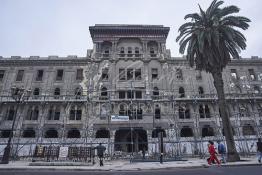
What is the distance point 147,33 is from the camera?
119ft

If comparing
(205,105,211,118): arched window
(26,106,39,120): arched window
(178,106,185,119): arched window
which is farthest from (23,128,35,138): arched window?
(205,105,211,118): arched window

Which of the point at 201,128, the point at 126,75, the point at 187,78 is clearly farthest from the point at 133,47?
the point at 201,128

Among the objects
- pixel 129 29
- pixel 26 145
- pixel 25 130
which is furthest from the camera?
pixel 129 29

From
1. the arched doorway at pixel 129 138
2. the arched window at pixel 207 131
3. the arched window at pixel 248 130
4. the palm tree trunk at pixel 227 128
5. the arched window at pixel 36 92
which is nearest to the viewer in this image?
the palm tree trunk at pixel 227 128

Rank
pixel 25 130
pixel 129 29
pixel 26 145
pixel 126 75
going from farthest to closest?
1. pixel 129 29
2. pixel 126 75
3. pixel 25 130
4. pixel 26 145

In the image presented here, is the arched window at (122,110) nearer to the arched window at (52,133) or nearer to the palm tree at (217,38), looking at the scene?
the arched window at (52,133)

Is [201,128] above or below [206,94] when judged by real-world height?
below

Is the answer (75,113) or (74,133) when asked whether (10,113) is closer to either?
(75,113)

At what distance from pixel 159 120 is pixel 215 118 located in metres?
8.14

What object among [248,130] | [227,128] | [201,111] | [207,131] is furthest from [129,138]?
[248,130]

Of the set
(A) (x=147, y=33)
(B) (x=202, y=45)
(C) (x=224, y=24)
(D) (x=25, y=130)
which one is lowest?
(D) (x=25, y=130)

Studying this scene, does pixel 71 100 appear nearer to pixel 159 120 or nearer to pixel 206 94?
pixel 159 120

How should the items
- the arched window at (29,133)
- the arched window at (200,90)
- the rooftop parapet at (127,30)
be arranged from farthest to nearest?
the rooftop parapet at (127,30) < the arched window at (200,90) < the arched window at (29,133)

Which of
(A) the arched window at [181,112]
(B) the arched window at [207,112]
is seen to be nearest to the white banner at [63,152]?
(A) the arched window at [181,112]
